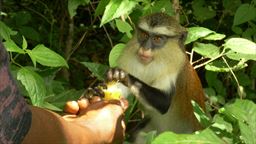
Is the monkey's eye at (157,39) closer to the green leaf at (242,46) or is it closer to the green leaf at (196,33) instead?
the green leaf at (196,33)

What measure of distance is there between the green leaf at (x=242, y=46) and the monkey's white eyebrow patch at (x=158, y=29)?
0.57m

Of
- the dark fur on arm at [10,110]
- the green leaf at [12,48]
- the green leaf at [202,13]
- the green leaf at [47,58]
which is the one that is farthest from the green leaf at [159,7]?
the dark fur on arm at [10,110]

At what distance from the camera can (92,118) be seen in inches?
130

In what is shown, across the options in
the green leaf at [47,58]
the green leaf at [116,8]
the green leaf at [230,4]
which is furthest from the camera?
the green leaf at [230,4]

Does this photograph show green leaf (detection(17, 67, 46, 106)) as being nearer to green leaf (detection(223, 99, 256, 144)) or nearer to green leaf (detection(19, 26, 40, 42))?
green leaf (detection(223, 99, 256, 144))

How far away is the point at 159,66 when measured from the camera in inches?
209

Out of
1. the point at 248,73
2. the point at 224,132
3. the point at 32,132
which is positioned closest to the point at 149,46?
the point at 224,132

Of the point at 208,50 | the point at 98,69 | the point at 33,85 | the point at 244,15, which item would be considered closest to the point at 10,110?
the point at 33,85

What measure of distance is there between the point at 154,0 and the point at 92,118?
2.43m

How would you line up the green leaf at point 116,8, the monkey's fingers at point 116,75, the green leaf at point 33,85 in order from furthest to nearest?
the monkey's fingers at point 116,75 < the green leaf at point 116,8 < the green leaf at point 33,85

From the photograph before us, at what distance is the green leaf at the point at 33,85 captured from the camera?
157 inches

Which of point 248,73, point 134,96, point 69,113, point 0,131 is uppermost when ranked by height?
point 0,131

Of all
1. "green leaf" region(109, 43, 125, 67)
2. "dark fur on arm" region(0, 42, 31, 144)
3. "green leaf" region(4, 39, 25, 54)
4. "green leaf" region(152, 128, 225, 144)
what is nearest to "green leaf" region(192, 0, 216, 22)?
"green leaf" region(109, 43, 125, 67)

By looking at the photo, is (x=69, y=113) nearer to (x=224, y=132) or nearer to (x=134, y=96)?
(x=224, y=132)
